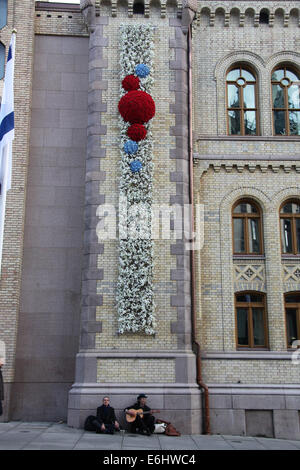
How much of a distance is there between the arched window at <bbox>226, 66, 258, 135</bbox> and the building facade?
0.05 m

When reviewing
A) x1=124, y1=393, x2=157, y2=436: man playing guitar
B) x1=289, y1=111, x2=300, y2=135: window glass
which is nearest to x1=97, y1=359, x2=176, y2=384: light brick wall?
x1=124, y1=393, x2=157, y2=436: man playing guitar

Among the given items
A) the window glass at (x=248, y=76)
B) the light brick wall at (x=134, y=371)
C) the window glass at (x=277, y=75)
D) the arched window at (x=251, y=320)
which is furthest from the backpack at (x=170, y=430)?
the window glass at (x=277, y=75)

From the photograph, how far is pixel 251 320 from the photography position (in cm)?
1638

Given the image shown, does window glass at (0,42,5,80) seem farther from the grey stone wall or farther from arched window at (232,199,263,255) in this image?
arched window at (232,199,263,255)

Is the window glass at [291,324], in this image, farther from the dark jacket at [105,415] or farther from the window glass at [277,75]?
the window glass at [277,75]

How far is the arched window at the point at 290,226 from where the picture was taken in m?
17.1

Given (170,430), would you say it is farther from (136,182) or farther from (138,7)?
(138,7)

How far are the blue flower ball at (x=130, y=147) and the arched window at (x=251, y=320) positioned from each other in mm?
5805

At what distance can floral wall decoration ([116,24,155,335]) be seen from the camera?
15.2 meters

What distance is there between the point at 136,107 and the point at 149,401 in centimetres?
909

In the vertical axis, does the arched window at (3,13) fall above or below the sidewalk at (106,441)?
above

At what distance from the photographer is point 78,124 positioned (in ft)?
58.7

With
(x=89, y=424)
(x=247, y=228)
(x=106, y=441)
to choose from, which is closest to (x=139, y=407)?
(x=89, y=424)
